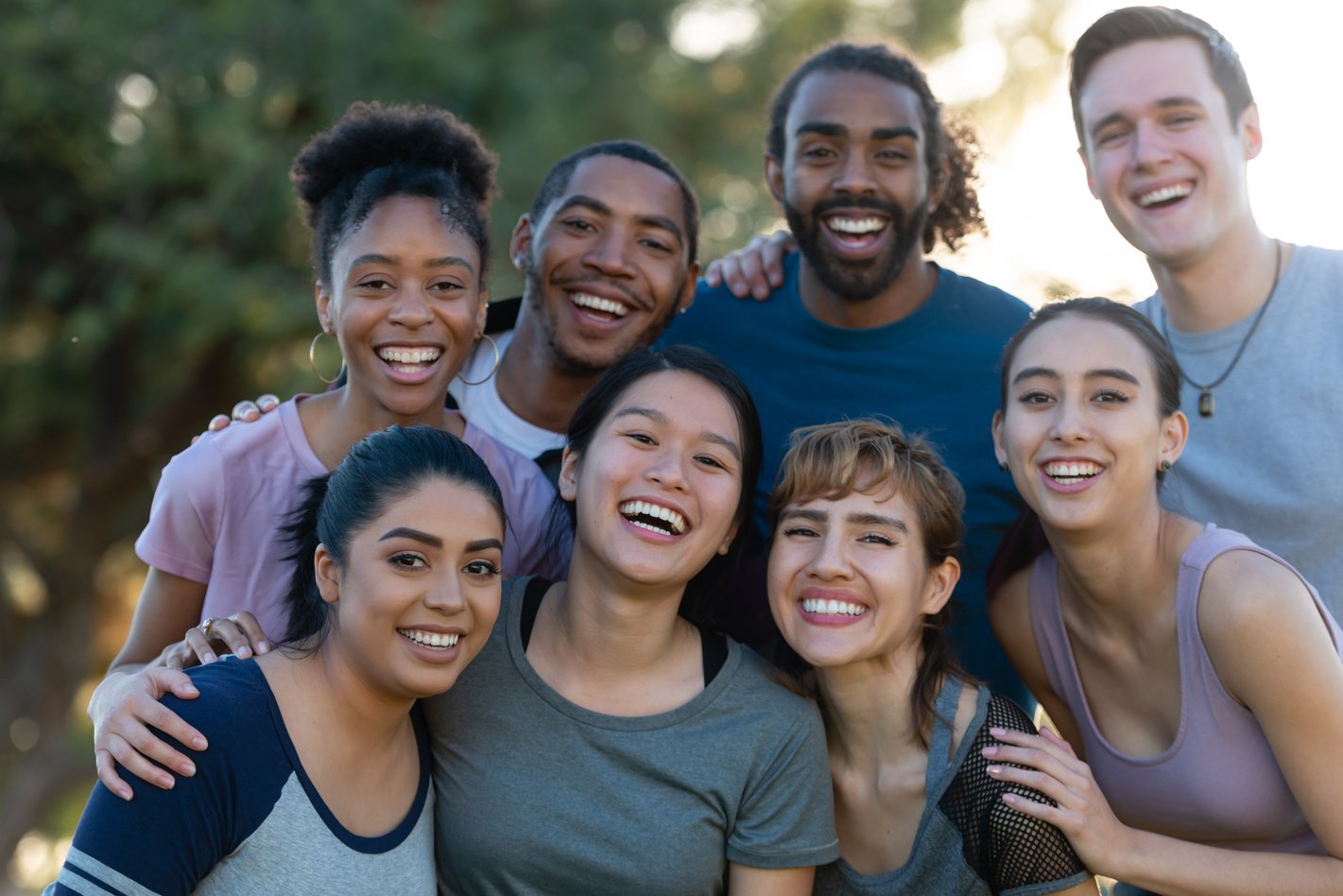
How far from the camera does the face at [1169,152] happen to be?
413 centimetres

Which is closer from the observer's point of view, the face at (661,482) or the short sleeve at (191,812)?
the short sleeve at (191,812)

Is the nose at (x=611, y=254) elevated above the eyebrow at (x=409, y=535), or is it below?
above

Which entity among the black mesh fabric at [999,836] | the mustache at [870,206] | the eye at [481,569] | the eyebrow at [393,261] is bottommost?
the black mesh fabric at [999,836]

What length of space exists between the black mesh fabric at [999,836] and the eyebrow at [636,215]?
2.08 metres

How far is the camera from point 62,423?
1202 cm

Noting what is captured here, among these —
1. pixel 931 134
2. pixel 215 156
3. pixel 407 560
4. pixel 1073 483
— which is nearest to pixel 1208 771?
pixel 1073 483

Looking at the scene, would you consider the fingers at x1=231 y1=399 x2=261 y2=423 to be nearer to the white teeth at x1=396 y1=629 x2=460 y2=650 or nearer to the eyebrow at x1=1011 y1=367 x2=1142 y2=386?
the white teeth at x1=396 y1=629 x2=460 y2=650

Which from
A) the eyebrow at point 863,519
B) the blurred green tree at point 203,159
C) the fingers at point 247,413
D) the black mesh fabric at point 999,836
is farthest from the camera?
the blurred green tree at point 203,159

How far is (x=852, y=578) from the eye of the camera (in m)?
3.53

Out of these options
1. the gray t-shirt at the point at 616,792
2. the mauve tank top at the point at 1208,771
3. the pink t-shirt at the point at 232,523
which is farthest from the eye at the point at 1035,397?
the pink t-shirt at the point at 232,523

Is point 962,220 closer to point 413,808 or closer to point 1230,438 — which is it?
point 1230,438

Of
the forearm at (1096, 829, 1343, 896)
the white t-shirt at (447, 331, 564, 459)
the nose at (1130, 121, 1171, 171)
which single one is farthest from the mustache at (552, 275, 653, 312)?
the forearm at (1096, 829, 1343, 896)

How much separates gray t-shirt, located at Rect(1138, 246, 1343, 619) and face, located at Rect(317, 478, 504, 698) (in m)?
2.17

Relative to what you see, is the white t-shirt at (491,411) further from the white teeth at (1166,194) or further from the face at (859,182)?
the white teeth at (1166,194)
